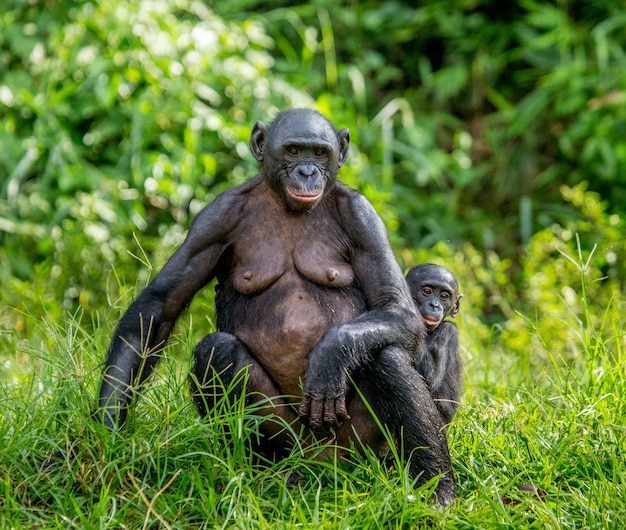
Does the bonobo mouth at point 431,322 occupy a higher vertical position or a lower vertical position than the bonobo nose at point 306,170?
lower

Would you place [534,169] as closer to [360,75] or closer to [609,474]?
[360,75]

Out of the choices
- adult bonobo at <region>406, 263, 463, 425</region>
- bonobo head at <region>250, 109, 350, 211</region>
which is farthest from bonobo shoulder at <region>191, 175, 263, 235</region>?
adult bonobo at <region>406, 263, 463, 425</region>

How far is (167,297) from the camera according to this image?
4980 millimetres

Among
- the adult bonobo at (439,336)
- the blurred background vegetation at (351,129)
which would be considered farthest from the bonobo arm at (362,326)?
the blurred background vegetation at (351,129)

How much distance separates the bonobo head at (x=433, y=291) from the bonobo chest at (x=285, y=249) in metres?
0.79

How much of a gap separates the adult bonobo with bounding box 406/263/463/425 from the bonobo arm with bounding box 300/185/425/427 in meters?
0.41

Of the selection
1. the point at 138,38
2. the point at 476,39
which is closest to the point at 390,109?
the point at 476,39

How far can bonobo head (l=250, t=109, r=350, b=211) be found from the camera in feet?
16.0

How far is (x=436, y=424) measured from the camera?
4.69 meters

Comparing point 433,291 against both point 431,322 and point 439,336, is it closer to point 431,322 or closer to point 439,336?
point 431,322

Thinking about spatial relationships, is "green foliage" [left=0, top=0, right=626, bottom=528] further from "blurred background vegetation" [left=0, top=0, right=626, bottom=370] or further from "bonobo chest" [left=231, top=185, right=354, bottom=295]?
"bonobo chest" [left=231, top=185, right=354, bottom=295]

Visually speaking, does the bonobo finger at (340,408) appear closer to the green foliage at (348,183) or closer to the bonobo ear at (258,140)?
the green foliage at (348,183)

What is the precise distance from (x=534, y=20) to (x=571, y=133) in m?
1.36

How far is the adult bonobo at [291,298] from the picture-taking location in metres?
4.70
